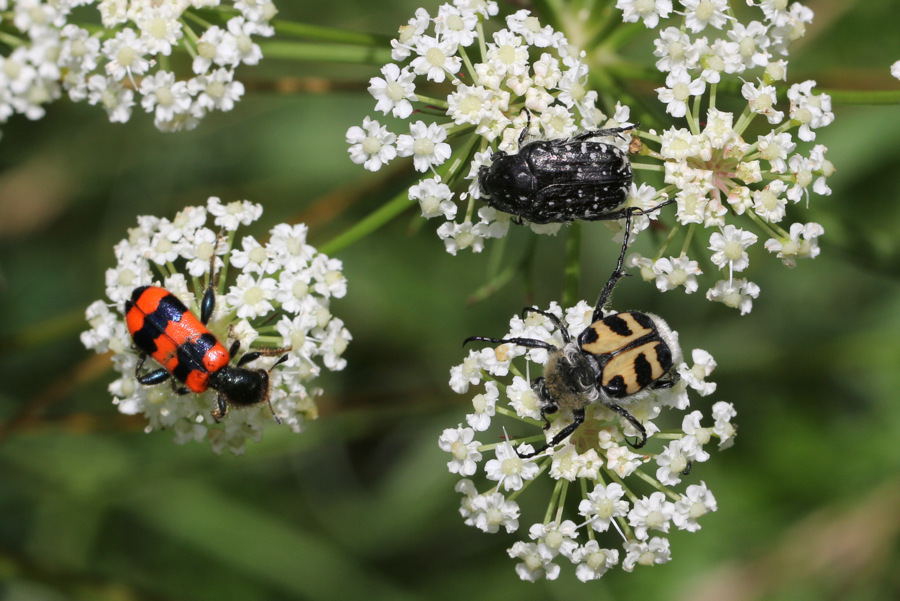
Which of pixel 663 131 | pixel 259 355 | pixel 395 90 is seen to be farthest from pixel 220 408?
pixel 663 131

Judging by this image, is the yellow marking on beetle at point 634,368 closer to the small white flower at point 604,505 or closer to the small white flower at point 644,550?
the small white flower at point 604,505

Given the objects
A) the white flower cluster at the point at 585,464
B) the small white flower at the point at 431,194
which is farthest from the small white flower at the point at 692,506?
the small white flower at the point at 431,194

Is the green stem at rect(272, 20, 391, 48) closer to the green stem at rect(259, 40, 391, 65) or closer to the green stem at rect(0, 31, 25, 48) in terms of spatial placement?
the green stem at rect(259, 40, 391, 65)

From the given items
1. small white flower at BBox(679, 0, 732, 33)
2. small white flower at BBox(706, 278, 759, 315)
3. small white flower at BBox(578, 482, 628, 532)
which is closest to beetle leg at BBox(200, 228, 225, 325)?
small white flower at BBox(578, 482, 628, 532)

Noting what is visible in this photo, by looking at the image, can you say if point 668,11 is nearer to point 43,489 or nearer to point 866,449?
point 866,449

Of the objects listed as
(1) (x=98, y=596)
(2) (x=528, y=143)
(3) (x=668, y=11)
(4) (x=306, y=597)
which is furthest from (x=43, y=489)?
(3) (x=668, y=11)

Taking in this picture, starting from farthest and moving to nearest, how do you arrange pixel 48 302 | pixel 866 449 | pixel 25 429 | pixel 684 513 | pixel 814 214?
pixel 48 302, pixel 866 449, pixel 25 429, pixel 814 214, pixel 684 513

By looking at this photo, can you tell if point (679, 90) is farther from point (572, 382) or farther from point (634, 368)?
point (572, 382)
